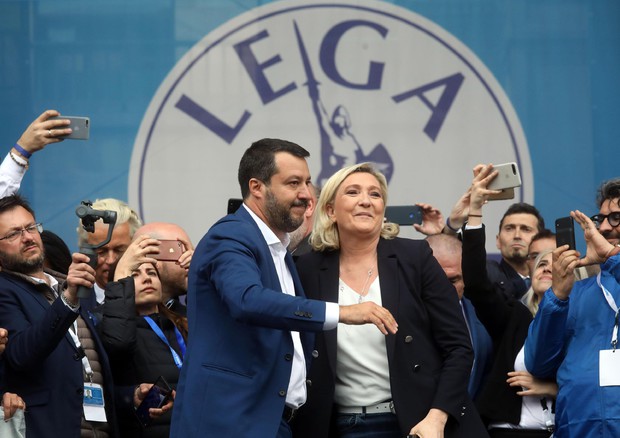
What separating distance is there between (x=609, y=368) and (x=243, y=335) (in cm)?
153

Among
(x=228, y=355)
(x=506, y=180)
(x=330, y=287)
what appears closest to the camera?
(x=228, y=355)

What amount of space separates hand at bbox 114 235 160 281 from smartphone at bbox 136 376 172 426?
1.51 feet

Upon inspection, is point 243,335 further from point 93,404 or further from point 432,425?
point 93,404

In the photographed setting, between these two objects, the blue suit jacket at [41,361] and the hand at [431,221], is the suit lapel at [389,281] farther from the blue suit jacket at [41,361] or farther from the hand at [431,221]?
the hand at [431,221]

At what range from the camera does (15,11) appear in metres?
6.56

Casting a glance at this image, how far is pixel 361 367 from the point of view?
4.01 m

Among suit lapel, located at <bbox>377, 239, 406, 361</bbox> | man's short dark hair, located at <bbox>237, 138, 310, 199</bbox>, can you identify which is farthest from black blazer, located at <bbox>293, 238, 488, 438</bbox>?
man's short dark hair, located at <bbox>237, 138, 310, 199</bbox>

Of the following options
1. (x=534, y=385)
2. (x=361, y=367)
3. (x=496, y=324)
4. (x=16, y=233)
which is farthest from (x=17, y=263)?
(x=534, y=385)

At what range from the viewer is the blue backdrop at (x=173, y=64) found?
6531 millimetres

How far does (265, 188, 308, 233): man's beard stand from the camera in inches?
150

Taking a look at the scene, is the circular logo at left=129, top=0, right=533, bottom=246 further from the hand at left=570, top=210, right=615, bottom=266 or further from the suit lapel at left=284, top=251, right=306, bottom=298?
the suit lapel at left=284, top=251, right=306, bottom=298

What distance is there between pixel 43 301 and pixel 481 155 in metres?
2.98

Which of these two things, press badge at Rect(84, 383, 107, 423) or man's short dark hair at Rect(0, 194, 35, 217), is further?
man's short dark hair at Rect(0, 194, 35, 217)

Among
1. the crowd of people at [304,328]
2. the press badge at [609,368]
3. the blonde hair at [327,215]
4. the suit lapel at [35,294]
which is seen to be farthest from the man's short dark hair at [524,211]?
the suit lapel at [35,294]
